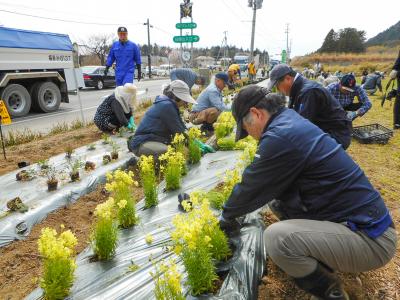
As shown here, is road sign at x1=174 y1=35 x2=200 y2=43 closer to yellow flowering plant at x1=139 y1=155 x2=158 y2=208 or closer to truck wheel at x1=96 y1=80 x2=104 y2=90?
yellow flowering plant at x1=139 y1=155 x2=158 y2=208

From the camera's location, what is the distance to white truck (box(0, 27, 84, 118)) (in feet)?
28.4

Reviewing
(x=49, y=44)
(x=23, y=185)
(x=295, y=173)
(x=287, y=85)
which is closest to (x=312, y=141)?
(x=295, y=173)

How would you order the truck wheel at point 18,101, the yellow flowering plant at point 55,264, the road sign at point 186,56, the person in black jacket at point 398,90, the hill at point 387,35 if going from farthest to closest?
the hill at point 387,35
the road sign at point 186,56
the truck wheel at point 18,101
the person in black jacket at point 398,90
the yellow flowering plant at point 55,264

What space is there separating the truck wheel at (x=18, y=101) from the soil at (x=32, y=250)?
22.4ft

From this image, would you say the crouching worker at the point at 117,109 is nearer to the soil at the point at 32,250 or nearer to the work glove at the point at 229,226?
the soil at the point at 32,250

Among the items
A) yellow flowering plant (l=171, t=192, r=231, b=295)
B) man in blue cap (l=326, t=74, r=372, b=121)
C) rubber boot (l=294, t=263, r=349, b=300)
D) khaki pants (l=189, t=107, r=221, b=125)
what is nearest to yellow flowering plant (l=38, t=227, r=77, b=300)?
yellow flowering plant (l=171, t=192, r=231, b=295)

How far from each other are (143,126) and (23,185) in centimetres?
172

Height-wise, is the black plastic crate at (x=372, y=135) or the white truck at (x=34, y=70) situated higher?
the white truck at (x=34, y=70)

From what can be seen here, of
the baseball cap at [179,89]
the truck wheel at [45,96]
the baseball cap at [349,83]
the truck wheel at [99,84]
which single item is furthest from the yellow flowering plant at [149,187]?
the truck wheel at [99,84]

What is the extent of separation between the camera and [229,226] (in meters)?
2.31

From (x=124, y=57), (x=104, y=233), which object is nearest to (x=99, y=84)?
→ (x=124, y=57)

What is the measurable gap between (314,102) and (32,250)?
10.3 ft

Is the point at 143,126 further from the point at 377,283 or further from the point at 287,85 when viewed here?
the point at 377,283

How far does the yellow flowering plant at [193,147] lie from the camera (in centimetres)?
438
